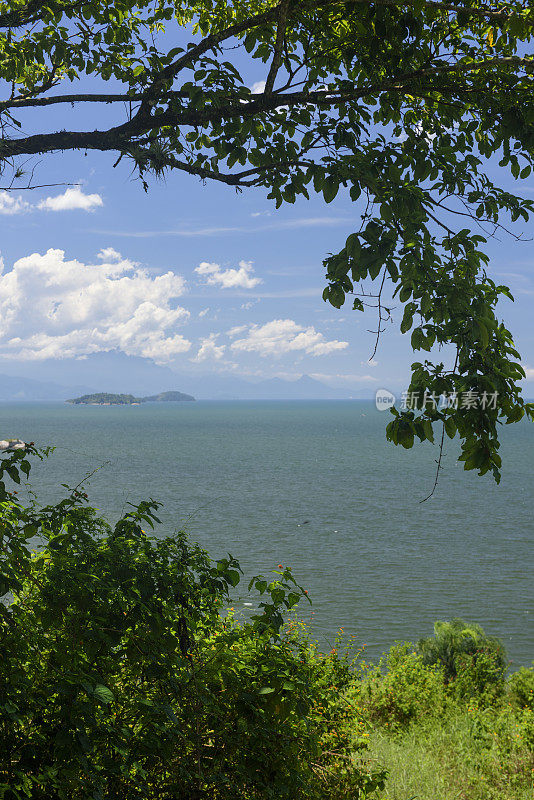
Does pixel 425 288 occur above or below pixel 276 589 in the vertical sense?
above

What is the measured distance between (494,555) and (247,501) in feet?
68.3

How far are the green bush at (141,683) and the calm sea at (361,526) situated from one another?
0.95m

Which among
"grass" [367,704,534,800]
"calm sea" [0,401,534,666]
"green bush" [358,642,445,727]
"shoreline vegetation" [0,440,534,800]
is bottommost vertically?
"calm sea" [0,401,534,666]

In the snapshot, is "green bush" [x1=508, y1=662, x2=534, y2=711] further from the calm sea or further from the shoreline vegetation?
the shoreline vegetation

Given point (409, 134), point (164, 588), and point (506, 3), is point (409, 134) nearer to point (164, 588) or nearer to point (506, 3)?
point (506, 3)

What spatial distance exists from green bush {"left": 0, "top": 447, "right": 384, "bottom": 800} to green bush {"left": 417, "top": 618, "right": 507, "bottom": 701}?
11.2 m

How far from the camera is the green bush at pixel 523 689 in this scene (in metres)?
13.1

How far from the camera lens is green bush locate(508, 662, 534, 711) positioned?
1312 cm

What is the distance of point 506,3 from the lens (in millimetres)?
4215

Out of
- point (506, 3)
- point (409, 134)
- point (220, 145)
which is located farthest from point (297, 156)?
point (506, 3)

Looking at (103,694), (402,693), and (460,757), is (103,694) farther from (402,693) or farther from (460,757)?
(402,693)

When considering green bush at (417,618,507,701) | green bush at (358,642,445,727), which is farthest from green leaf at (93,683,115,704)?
green bush at (417,618,507,701)

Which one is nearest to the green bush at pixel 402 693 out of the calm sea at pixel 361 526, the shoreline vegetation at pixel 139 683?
the calm sea at pixel 361 526

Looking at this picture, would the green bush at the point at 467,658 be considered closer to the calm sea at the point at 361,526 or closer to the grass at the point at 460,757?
the grass at the point at 460,757
